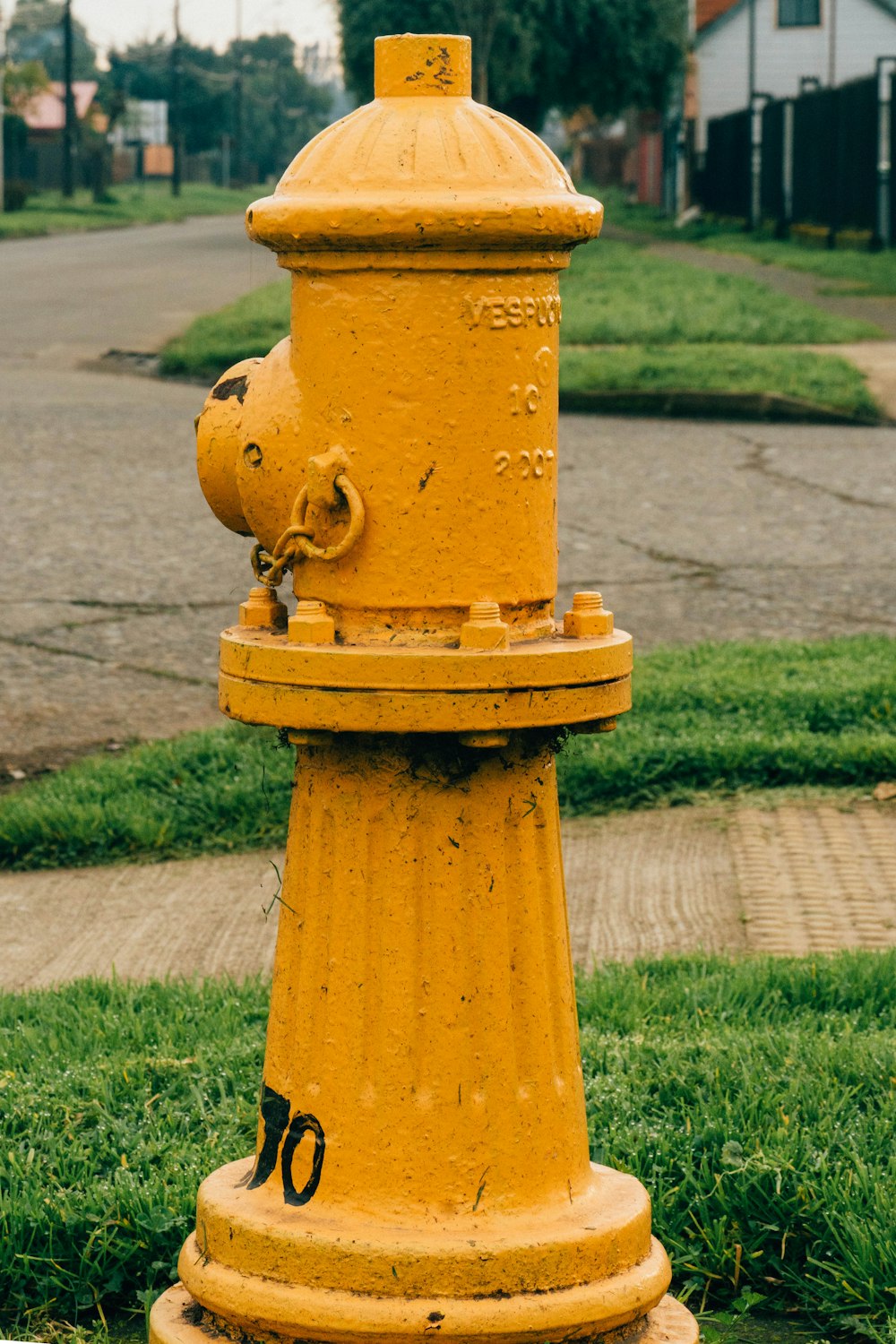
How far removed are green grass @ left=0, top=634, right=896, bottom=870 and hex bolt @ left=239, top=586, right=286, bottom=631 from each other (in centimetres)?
230

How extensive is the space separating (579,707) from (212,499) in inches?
20.7

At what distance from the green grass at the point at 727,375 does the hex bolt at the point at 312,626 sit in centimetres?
882

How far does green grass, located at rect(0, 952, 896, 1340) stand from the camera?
2387mm

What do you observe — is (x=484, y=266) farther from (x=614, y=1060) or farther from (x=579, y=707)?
(x=614, y=1060)

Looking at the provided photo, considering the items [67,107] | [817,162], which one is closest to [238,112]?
[67,107]

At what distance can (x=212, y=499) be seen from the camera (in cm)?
216

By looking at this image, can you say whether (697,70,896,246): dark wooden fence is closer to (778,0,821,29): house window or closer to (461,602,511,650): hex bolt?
(778,0,821,29): house window

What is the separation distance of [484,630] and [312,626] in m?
0.19

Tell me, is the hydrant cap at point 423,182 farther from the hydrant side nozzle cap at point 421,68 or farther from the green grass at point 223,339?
the green grass at point 223,339

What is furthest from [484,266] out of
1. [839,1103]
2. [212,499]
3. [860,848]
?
[860,848]

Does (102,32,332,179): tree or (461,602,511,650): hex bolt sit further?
(102,32,332,179): tree

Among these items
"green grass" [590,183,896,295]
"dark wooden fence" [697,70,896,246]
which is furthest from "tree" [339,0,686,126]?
"green grass" [590,183,896,295]

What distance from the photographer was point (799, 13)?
44.0 metres

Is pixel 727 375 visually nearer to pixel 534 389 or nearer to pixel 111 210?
pixel 534 389
